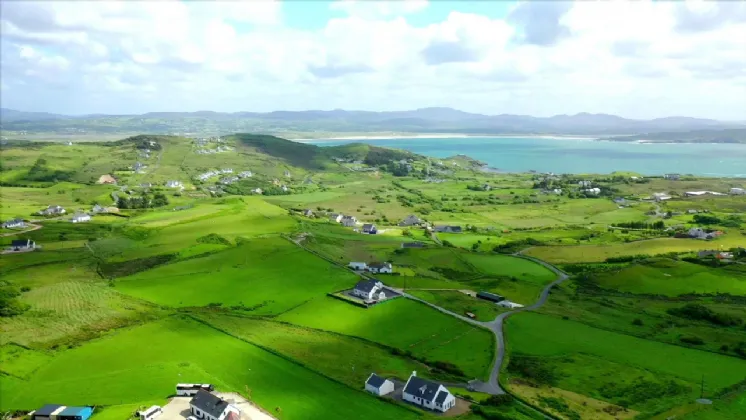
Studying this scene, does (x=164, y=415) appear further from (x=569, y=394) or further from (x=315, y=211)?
(x=315, y=211)

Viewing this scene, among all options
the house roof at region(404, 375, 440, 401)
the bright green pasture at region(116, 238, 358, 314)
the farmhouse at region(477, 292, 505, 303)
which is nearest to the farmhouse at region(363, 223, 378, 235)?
the bright green pasture at region(116, 238, 358, 314)

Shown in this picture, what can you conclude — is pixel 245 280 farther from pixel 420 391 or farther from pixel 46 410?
pixel 420 391

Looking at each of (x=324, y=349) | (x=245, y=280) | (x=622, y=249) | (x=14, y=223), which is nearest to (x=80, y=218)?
(x=14, y=223)

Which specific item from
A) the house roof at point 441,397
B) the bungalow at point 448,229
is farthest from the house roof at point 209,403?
the bungalow at point 448,229

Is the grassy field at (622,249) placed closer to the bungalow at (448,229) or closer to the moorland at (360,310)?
the moorland at (360,310)

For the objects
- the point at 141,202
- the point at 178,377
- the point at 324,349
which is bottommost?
the point at 178,377
